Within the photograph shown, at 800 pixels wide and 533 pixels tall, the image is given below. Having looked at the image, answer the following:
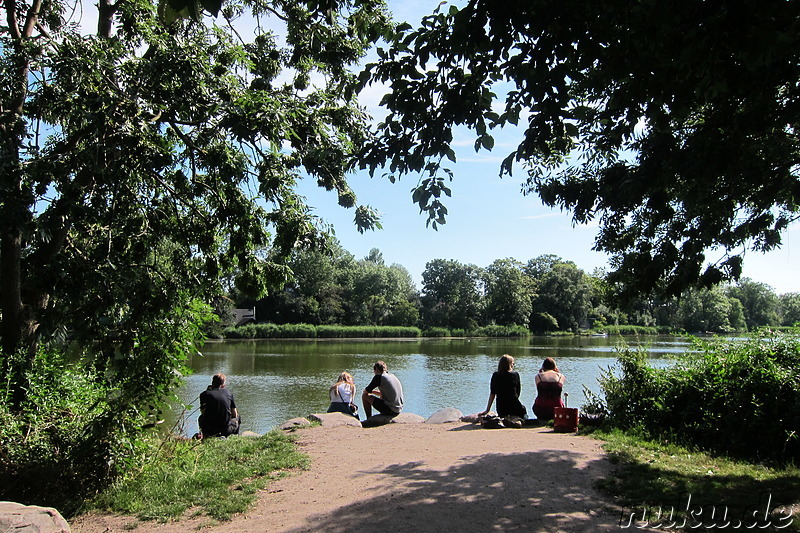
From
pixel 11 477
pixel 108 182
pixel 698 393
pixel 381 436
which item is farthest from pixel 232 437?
pixel 698 393

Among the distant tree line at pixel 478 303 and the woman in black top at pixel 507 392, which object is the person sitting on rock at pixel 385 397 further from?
the distant tree line at pixel 478 303

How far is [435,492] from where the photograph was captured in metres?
4.53

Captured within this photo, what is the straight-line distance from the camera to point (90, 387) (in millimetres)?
5434

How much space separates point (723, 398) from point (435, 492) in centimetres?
405

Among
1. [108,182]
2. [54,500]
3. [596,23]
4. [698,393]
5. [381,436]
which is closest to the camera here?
[596,23]

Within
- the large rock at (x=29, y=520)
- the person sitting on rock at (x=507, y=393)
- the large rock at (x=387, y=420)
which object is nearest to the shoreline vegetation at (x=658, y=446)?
the large rock at (x=29, y=520)

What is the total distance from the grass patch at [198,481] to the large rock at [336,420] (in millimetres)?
1925

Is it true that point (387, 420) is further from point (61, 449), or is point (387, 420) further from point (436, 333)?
point (436, 333)

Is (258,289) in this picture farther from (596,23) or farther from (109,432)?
(596,23)

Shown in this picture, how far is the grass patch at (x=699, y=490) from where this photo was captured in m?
3.79

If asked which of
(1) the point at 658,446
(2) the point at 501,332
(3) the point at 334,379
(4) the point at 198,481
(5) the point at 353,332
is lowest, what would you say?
(3) the point at 334,379

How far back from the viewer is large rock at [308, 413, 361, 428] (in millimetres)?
8297

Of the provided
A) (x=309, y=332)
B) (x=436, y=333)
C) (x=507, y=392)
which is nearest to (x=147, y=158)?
(x=507, y=392)

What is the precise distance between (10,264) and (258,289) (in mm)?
2607
